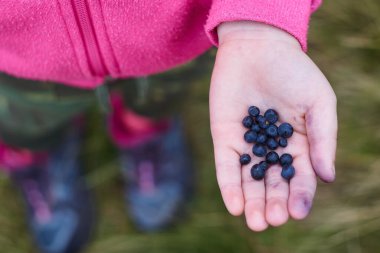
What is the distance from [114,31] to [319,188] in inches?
45.8

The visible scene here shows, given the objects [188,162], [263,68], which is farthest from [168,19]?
[188,162]

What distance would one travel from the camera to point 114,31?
1.04 meters

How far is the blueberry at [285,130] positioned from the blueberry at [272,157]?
41 millimetres

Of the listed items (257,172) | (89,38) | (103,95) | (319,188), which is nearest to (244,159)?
(257,172)

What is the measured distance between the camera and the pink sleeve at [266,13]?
0.96 m

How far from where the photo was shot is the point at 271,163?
102 cm

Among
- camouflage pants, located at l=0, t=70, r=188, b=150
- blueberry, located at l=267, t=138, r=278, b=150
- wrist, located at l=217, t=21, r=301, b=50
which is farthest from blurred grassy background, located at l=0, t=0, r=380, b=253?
wrist, located at l=217, t=21, r=301, b=50

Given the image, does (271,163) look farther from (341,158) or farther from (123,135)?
(341,158)

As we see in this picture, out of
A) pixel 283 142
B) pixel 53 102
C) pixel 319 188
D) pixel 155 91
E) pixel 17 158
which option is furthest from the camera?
pixel 319 188

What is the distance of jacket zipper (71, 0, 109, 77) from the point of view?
0.98m

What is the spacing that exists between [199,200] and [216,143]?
98cm

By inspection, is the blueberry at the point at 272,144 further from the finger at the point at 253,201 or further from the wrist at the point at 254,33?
the wrist at the point at 254,33

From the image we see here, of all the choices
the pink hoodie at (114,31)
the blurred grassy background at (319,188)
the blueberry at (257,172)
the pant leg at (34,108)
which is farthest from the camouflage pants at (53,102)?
the blueberry at (257,172)

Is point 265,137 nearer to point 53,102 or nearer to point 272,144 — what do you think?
point 272,144
